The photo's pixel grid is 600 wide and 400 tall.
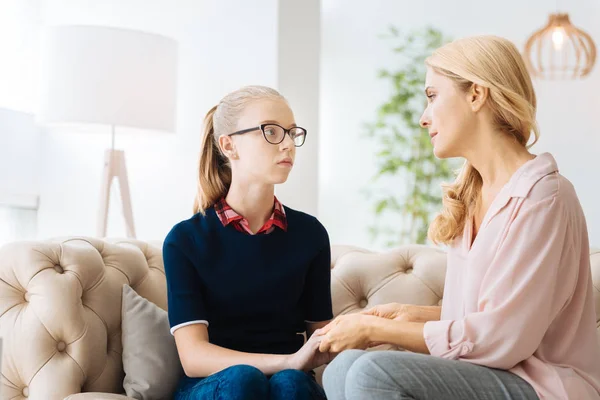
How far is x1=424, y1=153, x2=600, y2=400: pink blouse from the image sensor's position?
158 cm

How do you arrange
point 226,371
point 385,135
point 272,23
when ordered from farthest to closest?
point 385,135 → point 272,23 → point 226,371

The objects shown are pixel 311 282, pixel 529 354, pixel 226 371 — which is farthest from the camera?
pixel 311 282

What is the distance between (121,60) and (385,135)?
2859mm

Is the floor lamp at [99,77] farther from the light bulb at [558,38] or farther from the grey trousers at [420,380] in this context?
the light bulb at [558,38]

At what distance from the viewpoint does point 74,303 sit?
2080mm

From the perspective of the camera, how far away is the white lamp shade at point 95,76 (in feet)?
10.6

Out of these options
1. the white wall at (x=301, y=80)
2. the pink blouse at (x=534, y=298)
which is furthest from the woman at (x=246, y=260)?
the white wall at (x=301, y=80)

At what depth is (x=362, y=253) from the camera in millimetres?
2494

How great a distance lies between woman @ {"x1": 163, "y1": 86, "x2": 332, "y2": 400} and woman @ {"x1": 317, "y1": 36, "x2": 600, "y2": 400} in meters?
0.33

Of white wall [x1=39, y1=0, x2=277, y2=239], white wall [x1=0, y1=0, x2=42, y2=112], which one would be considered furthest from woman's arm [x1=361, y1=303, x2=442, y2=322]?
white wall [x1=0, y1=0, x2=42, y2=112]

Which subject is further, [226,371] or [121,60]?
[121,60]

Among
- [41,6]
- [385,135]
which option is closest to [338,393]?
[41,6]

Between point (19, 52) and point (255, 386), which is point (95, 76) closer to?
point (19, 52)

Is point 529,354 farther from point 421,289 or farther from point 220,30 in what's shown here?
point 220,30
